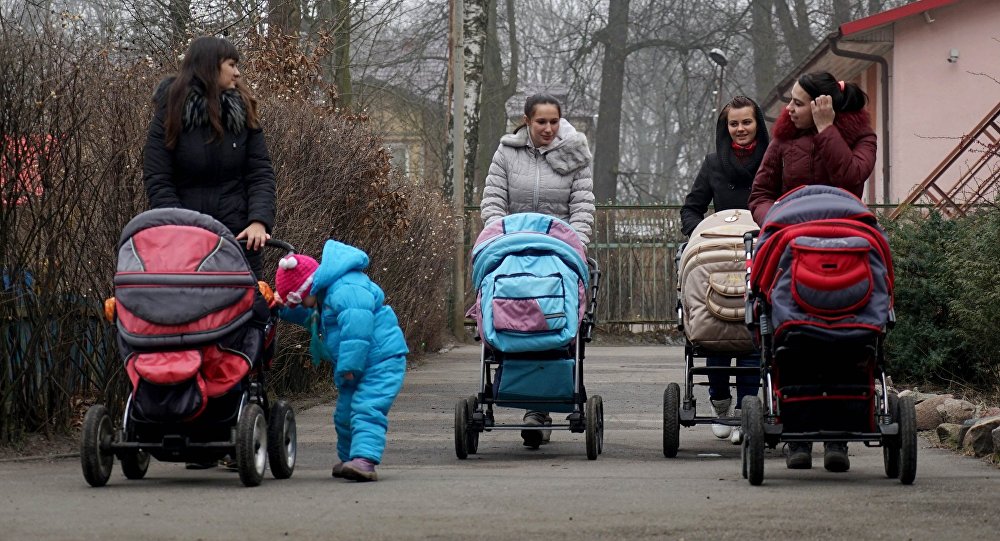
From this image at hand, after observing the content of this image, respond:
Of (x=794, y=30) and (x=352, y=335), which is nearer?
(x=352, y=335)

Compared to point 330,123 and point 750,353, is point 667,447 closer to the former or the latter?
point 750,353

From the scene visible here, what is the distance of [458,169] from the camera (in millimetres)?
21422

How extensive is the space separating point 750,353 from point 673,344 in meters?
14.3

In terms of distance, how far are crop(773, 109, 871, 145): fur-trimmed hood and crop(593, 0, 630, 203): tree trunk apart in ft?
108

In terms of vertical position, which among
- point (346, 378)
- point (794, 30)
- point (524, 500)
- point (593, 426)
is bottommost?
point (524, 500)

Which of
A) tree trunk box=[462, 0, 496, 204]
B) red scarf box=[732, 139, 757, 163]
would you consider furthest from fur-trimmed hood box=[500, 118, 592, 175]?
tree trunk box=[462, 0, 496, 204]

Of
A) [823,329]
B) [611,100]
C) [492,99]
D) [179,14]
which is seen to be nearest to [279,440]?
[823,329]

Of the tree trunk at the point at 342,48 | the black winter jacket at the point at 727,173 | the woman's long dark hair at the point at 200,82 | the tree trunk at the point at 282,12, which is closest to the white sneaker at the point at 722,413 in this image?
the black winter jacket at the point at 727,173

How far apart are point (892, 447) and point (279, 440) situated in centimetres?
278

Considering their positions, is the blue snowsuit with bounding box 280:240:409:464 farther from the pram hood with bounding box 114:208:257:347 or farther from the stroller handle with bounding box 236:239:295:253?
the pram hood with bounding box 114:208:257:347

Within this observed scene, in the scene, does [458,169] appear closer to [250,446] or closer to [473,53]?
[473,53]

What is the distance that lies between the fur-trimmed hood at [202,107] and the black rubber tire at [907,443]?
340cm

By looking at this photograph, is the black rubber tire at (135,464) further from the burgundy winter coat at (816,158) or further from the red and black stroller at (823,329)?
the burgundy winter coat at (816,158)

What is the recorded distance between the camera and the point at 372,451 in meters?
7.32
